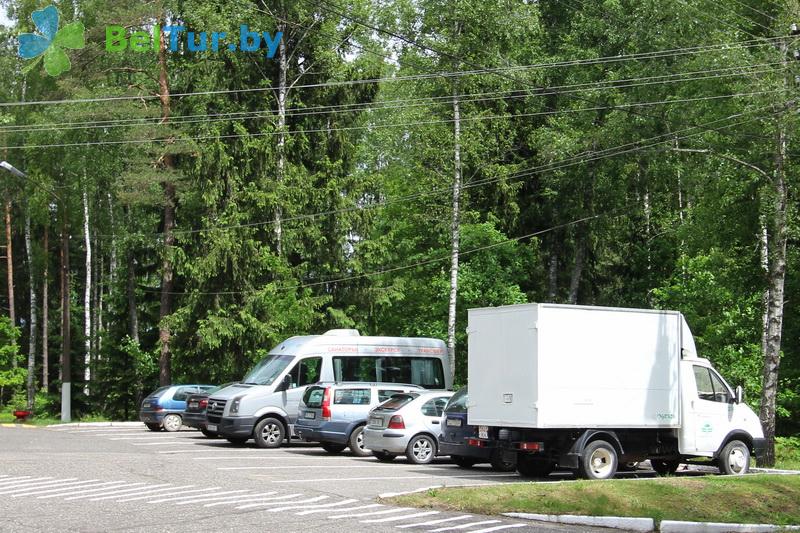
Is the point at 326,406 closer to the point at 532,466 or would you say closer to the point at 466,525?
the point at 532,466

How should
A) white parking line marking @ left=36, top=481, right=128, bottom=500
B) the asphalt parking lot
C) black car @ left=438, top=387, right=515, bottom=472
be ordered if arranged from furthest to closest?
black car @ left=438, top=387, right=515, bottom=472
white parking line marking @ left=36, top=481, right=128, bottom=500
the asphalt parking lot

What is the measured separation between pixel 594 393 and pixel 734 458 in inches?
149

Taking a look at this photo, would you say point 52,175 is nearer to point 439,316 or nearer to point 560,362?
point 439,316

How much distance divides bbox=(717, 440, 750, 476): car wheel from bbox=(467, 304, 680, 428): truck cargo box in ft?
4.51

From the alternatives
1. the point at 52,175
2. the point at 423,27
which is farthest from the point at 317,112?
the point at 52,175

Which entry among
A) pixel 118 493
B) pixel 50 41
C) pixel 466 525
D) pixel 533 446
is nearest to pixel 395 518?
pixel 466 525

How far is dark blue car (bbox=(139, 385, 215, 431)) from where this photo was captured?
31.6 meters

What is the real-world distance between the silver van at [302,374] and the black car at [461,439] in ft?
20.4

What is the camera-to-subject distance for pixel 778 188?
73.5 feet

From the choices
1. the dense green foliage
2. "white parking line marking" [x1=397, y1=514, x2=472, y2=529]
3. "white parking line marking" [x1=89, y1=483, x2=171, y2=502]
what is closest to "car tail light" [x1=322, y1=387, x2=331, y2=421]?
"white parking line marking" [x1=89, y1=483, x2=171, y2=502]

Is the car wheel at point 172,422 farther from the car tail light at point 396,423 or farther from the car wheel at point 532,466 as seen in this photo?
the car wheel at point 532,466

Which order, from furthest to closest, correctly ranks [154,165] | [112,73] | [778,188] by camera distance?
[112,73]
[154,165]
[778,188]

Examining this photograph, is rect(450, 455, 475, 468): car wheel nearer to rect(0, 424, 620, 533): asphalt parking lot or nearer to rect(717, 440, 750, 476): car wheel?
A: rect(0, 424, 620, 533): asphalt parking lot

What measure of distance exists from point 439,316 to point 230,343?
27.8 feet
